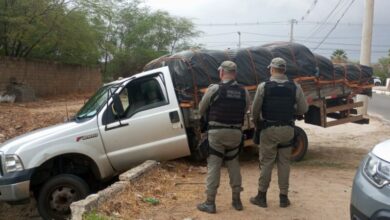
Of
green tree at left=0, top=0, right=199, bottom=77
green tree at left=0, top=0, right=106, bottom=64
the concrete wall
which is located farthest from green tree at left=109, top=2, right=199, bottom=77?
green tree at left=0, top=0, right=106, bottom=64

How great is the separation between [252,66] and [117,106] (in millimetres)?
2930

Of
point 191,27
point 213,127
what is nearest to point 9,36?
point 213,127

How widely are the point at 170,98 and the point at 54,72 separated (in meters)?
21.1

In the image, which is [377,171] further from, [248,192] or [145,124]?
[145,124]

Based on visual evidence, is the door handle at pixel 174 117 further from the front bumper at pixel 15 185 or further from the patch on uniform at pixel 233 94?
the front bumper at pixel 15 185

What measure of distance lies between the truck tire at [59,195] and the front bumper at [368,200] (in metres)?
4.03

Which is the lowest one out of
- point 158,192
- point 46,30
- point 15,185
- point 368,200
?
point 158,192

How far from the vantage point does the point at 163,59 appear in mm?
9094

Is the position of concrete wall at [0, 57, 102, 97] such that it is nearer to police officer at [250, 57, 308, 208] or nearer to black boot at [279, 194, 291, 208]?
police officer at [250, 57, 308, 208]

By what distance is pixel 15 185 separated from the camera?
6457 mm

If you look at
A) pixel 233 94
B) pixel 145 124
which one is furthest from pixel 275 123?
pixel 145 124

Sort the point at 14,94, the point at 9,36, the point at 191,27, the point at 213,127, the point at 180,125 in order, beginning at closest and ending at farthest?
the point at 213,127 < the point at 180,125 < the point at 14,94 < the point at 9,36 < the point at 191,27

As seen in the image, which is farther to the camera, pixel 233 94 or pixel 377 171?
pixel 233 94

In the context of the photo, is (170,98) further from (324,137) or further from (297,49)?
(324,137)
